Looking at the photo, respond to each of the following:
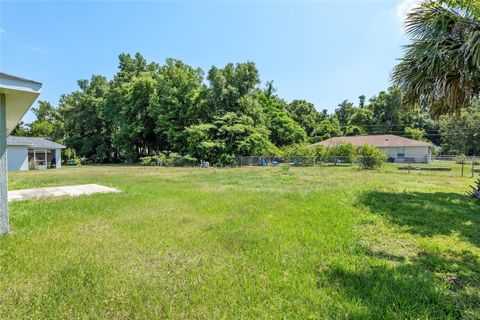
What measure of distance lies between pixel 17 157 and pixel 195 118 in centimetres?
1666

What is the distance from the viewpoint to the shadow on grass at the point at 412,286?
94.8 inches

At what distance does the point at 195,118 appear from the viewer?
96.0 feet

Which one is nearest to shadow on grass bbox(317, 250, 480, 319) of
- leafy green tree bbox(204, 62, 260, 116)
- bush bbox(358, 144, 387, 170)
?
bush bbox(358, 144, 387, 170)

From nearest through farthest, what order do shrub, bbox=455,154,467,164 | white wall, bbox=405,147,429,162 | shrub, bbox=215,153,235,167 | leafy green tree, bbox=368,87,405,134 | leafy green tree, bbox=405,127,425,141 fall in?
shrub, bbox=455,154,467,164, shrub, bbox=215,153,235,167, white wall, bbox=405,147,429,162, leafy green tree, bbox=405,127,425,141, leafy green tree, bbox=368,87,405,134

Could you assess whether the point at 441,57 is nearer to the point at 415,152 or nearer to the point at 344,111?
the point at 415,152

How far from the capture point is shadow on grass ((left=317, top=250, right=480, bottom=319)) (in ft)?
7.90

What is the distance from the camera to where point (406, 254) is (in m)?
3.87

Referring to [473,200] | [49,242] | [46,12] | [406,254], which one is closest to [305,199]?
[406,254]

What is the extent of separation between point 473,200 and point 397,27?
5955mm

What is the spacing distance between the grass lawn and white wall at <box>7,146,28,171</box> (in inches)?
816

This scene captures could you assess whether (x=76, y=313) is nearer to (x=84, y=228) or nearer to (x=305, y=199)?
(x=84, y=228)

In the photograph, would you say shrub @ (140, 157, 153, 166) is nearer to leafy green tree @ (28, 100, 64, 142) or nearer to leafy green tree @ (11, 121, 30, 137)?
leafy green tree @ (28, 100, 64, 142)

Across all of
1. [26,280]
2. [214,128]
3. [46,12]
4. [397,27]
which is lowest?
[26,280]

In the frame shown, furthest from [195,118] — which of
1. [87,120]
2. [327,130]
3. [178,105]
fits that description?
[327,130]
